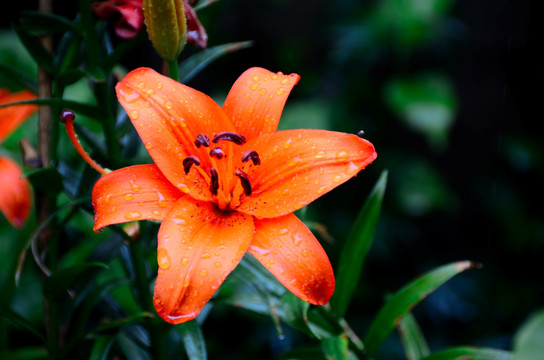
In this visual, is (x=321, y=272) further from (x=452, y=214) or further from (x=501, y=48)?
(x=501, y=48)

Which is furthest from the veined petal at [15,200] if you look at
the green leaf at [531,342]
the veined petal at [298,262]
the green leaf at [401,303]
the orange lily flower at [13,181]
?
the green leaf at [531,342]

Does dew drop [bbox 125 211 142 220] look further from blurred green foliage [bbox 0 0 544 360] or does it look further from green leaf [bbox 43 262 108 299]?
blurred green foliage [bbox 0 0 544 360]

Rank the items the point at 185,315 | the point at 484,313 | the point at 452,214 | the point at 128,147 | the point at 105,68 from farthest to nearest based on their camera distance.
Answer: the point at 452,214 → the point at 484,313 → the point at 128,147 → the point at 105,68 → the point at 185,315

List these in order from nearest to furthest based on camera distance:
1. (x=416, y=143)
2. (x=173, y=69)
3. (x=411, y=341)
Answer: (x=173, y=69) → (x=411, y=341) → (x=416, y=143)

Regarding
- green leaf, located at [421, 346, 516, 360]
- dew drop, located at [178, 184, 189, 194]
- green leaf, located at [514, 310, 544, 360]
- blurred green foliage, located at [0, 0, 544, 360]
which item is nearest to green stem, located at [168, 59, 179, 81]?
dew drop, located at [178, 184, 189, 194]

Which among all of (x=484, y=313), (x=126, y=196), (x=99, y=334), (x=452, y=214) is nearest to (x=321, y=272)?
(x=126, y=196)

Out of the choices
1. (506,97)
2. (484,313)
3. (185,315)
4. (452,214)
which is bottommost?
(484,313)

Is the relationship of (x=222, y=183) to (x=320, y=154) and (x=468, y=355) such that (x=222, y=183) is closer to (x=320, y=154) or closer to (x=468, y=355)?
(x=320, y=154)

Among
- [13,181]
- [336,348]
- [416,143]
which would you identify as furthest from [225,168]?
[416,143]
